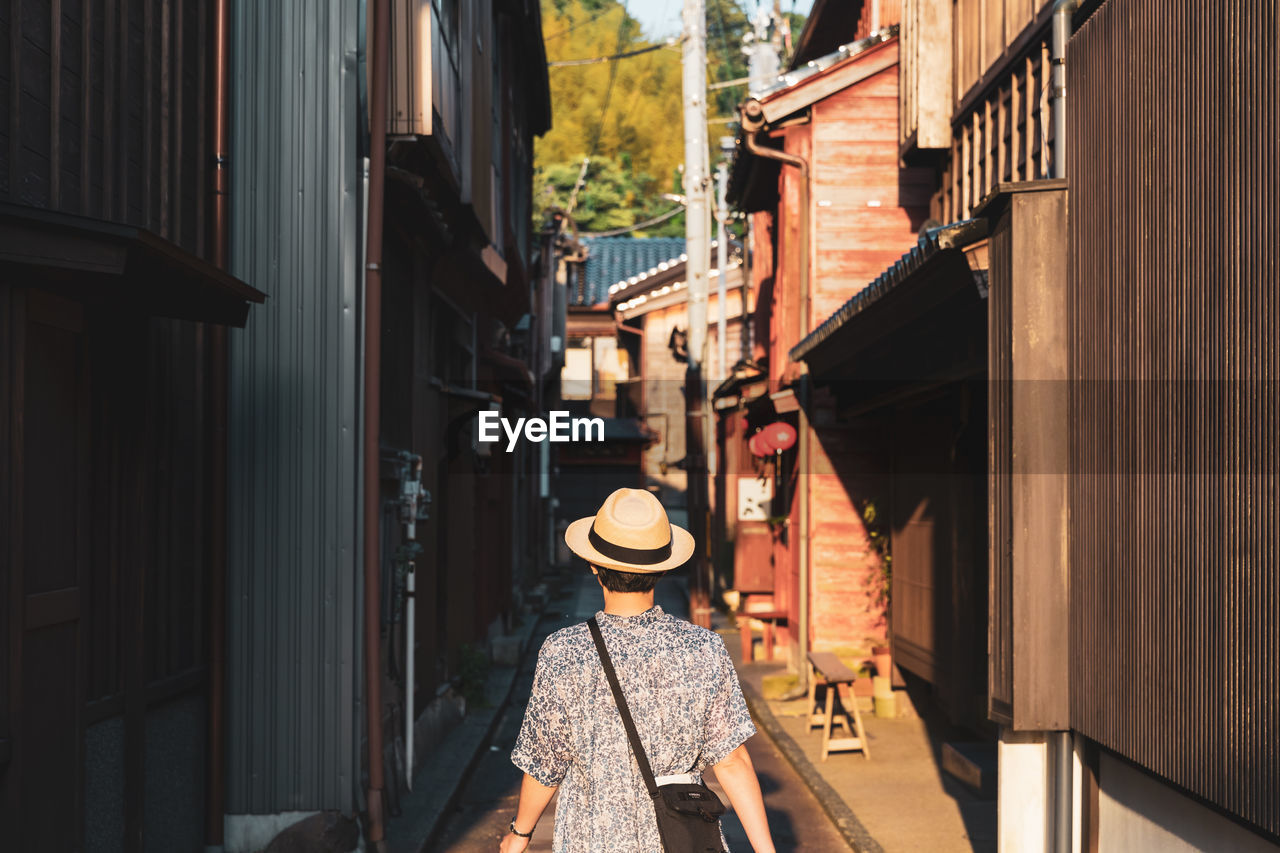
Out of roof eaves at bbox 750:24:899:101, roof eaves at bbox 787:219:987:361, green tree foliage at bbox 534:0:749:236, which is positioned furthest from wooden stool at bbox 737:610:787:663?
green tree foliage at bbox 534:0:749:236

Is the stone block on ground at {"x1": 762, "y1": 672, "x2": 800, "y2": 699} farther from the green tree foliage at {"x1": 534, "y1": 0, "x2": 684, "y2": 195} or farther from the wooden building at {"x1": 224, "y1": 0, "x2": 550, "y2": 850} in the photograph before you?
the green tree foliage at {"x1": 534, "y1": 0, "x2": 684, "y2": 195}

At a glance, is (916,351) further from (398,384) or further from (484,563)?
(484,563)

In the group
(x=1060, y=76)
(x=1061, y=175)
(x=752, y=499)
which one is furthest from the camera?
(x=752, y=499)

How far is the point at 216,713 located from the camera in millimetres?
7680

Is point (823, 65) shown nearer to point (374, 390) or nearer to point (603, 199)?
point (374, 390)

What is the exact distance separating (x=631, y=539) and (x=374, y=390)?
184 inches

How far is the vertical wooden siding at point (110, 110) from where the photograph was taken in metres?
5.15

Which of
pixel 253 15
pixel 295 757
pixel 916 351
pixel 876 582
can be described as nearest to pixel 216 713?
pixel 295 757

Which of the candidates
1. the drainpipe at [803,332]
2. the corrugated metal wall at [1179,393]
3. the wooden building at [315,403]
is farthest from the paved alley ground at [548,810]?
the corrugated metal wall at [1179,393]

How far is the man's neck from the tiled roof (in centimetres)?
3821

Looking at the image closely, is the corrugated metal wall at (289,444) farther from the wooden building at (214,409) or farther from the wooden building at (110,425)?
the wooden building at (110,425)

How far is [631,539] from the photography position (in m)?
4.22

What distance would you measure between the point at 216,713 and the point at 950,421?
7408 millimetres

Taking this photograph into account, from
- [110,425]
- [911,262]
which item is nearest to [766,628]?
[911,262]
